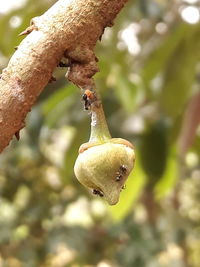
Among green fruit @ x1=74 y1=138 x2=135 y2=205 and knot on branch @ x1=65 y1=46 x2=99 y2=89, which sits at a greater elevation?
knot on branch @ x1=65 y1=46 x2=99 y2=89

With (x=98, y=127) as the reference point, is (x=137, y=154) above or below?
above

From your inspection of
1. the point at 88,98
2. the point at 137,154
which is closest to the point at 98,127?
the point at 88,98

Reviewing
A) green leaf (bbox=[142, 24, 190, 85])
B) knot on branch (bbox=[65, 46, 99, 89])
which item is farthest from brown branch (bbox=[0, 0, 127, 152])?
green leaf (bbox=[142, 24, 190, 85])

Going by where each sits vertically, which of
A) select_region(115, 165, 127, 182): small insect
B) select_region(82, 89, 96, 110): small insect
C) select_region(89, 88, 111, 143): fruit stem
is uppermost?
select_region(82, 89, 96, 110): small insect

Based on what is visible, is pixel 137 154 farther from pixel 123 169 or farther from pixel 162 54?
pixel 123 169

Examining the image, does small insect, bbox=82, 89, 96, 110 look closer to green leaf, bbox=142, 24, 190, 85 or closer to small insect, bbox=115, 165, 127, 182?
small insect, bbox=115, 165, 127, 182

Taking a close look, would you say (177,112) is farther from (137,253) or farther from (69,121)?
(137,253)

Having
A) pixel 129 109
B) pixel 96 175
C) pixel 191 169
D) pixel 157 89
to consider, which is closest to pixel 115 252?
pixel 191 169
